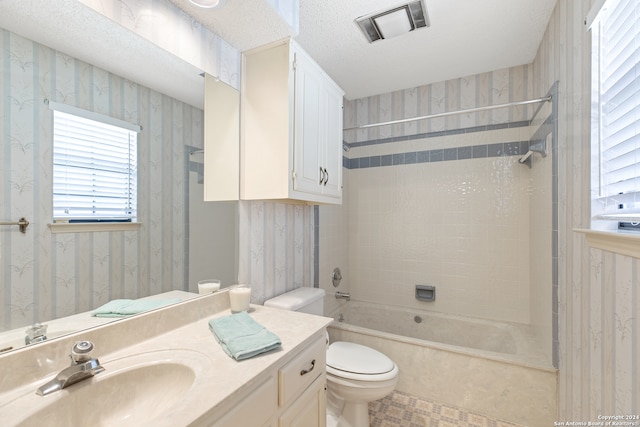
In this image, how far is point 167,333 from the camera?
1.06m

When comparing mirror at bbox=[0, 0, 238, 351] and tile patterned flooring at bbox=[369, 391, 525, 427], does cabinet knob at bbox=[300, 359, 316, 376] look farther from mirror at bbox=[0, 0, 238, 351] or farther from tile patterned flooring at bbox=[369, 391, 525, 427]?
tile patterned flooring at bbox=[369, 391, 525, 427]

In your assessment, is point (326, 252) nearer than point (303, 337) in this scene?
No

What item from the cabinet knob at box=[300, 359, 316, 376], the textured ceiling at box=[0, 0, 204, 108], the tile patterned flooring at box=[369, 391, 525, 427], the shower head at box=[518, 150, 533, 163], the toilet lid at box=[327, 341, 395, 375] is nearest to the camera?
the textured ceiling at box=[0, 0, 204, 108]

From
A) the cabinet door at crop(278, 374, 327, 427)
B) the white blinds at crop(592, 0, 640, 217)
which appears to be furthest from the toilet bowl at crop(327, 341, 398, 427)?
the white blinds at crop(592, 0, 640, 217)

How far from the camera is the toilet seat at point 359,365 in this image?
150 centimetres

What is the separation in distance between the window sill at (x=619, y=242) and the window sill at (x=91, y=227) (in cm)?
151

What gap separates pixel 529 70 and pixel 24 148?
309cm

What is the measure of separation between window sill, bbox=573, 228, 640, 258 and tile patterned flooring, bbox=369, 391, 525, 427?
138cm

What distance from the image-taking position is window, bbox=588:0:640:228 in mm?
809

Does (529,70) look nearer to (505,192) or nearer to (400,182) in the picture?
(505,192)

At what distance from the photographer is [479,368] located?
173cm

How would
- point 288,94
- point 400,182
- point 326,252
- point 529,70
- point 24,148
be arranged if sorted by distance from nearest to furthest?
point 24,148
point 288,94
point 529,70
point 326,252
point 400,182

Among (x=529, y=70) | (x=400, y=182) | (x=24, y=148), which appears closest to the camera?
(x=24, y=148)

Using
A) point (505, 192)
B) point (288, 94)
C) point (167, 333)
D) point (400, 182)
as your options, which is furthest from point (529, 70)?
point (167, 333)
